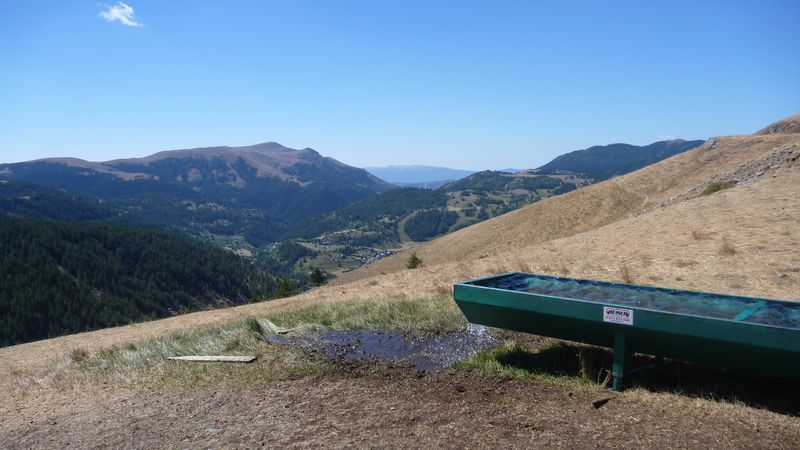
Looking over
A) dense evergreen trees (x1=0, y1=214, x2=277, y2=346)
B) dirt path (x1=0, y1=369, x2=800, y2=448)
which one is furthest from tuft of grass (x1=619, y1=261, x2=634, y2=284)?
dense evergreen trees (x1=0, y1=214, x2=277, y2=346)

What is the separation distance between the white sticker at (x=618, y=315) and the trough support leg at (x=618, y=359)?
8.7 inches

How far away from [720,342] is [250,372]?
21.2 feet

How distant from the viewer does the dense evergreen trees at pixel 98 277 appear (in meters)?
123

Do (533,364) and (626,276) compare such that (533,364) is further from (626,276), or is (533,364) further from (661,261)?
(661,261)

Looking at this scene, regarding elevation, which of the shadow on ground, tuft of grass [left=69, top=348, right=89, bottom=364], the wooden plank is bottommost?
tuft of grass [left=69, top=348, right=89, bottom=364]

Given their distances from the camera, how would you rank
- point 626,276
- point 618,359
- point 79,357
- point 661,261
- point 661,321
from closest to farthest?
point 661,321 < point 618,359 < point 79,357 < point 626,276 < point 661,261

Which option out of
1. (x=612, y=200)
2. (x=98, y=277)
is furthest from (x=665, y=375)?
(x=98, y=277)

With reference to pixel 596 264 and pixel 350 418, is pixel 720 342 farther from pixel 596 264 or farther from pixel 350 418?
pixel 596 264

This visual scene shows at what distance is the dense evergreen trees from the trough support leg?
117354 mm

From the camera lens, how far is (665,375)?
658 centimetres

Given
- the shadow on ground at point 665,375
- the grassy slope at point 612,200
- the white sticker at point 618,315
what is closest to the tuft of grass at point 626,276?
the shadow on ground at point 665,375

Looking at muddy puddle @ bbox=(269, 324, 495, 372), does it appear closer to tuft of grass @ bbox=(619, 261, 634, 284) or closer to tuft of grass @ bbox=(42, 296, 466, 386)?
tuft of grass @ bbox=(42, 296, 466, 386)

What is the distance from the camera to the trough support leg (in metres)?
6.07

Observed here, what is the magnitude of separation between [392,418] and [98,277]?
555 ft
